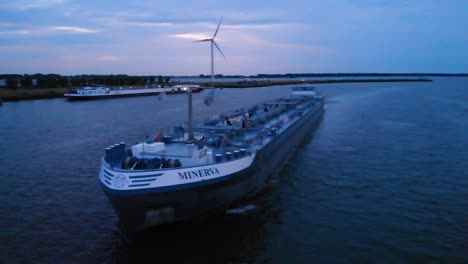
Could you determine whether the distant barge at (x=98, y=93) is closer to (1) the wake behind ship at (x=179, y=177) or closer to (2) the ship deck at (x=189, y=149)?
(2) the ship deck at (x=189, y=149)

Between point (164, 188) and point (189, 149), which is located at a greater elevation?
point (189, 149)

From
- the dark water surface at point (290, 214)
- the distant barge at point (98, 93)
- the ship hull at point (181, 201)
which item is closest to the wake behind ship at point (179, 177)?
the ship hull at point (181, 201)

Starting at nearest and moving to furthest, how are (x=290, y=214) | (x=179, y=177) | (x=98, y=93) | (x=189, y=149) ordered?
(x=179, y=177) → (x=290, y=214) → (x=189, y=149) → (x=98, y=93)

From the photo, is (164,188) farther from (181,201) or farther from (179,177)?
(181,201)

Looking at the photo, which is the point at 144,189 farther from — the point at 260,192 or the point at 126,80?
the point at 126,80

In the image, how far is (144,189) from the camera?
11.6m

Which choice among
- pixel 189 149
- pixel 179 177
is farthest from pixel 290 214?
pixel 179 177

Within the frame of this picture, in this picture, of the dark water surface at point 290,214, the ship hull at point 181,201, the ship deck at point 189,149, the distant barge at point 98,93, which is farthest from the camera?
the distant barge at point 98,93

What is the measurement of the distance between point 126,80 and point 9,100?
64.1 metres

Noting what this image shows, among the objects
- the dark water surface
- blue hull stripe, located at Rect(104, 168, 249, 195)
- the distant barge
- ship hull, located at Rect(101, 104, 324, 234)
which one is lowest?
the dark water surface

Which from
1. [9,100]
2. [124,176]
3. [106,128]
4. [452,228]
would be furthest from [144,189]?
[9,100]

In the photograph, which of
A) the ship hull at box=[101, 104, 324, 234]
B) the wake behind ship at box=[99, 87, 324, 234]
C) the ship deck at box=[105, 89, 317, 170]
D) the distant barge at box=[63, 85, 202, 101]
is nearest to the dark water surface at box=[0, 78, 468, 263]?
the ship hull at box=[101, 104, 324, 234]

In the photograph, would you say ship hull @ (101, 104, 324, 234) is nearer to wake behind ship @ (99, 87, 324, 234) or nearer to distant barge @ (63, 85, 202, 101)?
wake behind ship @ (99, 87, 324, 234)

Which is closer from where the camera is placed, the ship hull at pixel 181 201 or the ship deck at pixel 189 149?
the ship hull at pixel 181 201
